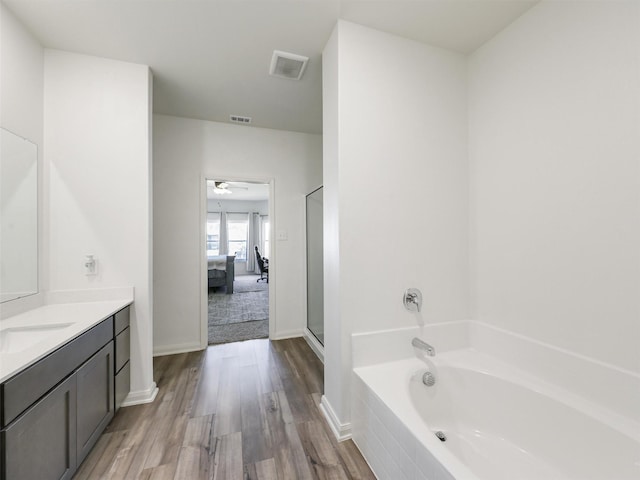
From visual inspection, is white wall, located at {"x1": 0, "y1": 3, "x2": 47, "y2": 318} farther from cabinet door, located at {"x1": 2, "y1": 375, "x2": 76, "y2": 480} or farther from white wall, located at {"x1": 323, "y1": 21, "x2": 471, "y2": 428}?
white wall, located at {"x1": 323, "y1": 21, "x2": 471, "y2": 428}

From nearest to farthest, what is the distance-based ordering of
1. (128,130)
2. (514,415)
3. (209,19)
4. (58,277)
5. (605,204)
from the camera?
(605,204)
(514,415)
(209,19)
(58,277)
(128,130)

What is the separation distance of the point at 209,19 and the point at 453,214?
6.74 feet

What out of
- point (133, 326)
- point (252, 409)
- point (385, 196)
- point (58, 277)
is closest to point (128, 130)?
point (58, 277)

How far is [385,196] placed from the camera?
5.56 ft

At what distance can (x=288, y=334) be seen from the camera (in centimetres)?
322

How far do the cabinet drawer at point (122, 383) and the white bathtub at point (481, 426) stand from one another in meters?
1.58

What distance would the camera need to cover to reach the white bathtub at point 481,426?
1081mm

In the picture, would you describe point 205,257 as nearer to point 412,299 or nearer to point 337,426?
point 337,426

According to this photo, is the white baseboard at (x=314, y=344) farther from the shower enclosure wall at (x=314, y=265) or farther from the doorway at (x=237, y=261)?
the doorway at (x=237, y=261)

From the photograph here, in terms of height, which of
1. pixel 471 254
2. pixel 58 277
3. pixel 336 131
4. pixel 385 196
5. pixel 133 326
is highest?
pixel 336 131

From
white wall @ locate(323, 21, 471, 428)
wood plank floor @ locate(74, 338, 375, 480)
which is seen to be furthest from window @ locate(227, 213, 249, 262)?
white wall @ locate(323, 21, 471, 428)

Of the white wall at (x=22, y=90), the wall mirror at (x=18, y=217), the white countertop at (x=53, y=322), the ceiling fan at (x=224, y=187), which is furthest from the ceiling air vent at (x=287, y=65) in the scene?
the ceiling fan at (x=224, y=187)

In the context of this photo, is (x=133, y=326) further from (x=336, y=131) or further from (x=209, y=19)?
(x=209, y=19)

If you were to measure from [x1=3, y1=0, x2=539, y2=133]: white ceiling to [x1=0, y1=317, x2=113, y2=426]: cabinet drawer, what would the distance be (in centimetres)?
187
